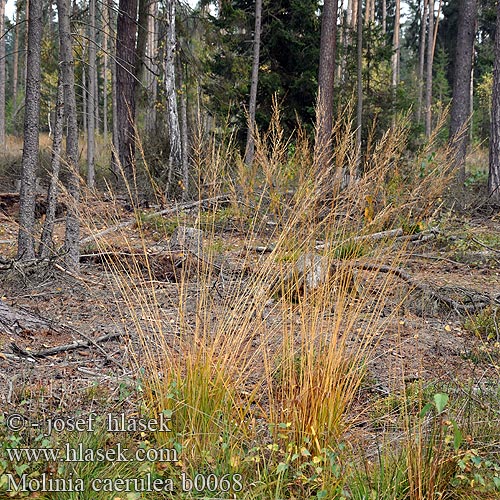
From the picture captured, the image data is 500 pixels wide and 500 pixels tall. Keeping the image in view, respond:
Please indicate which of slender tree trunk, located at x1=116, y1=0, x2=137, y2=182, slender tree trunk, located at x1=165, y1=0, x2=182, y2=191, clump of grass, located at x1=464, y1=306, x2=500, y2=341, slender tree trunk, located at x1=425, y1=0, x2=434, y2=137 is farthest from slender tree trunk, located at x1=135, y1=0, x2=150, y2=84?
slender tree trunk, located at x1=425, y1=0, x2=434, y2=137

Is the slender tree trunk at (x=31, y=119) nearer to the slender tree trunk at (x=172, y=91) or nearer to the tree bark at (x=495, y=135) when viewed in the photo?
the slender tree trunk at (x=172, y=91)

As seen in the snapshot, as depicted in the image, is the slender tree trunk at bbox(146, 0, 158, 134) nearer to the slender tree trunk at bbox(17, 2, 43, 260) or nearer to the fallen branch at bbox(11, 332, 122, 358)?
the slender tree trunk at bbox(17, 2, 43, 260)

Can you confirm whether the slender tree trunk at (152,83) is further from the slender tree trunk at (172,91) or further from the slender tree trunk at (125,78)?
the slender tree trunk at (125,78)

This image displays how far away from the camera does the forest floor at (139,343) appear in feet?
9.53

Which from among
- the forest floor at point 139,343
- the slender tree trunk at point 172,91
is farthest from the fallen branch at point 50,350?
the slender tree trunk at point 172,91

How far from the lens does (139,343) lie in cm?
354

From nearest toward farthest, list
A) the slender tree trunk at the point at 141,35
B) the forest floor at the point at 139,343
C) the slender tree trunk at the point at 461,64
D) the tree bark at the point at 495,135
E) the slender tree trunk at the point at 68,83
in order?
the forest floor at the point at 139,343, the slender tree trunk at the point at 68,83, the tree bark at the point at 495,135, the slender tree trunk at the point at 141,35, the slender tree trunk at the point at 461,64

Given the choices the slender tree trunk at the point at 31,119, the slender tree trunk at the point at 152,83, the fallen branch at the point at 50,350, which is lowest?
the fallen branch at the point at 50,350

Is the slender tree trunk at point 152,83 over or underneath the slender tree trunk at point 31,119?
over

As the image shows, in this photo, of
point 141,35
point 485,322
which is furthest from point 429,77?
point 485,322

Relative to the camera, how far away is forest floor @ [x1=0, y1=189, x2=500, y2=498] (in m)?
2.90

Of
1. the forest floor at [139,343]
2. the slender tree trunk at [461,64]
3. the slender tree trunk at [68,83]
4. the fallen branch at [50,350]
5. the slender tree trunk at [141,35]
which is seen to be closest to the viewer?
the forest floor at [139,343]

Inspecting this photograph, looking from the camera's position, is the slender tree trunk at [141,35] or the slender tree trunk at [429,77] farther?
the slender tree trunk at [429,77]

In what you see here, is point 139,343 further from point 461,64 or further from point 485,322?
point 461,64
